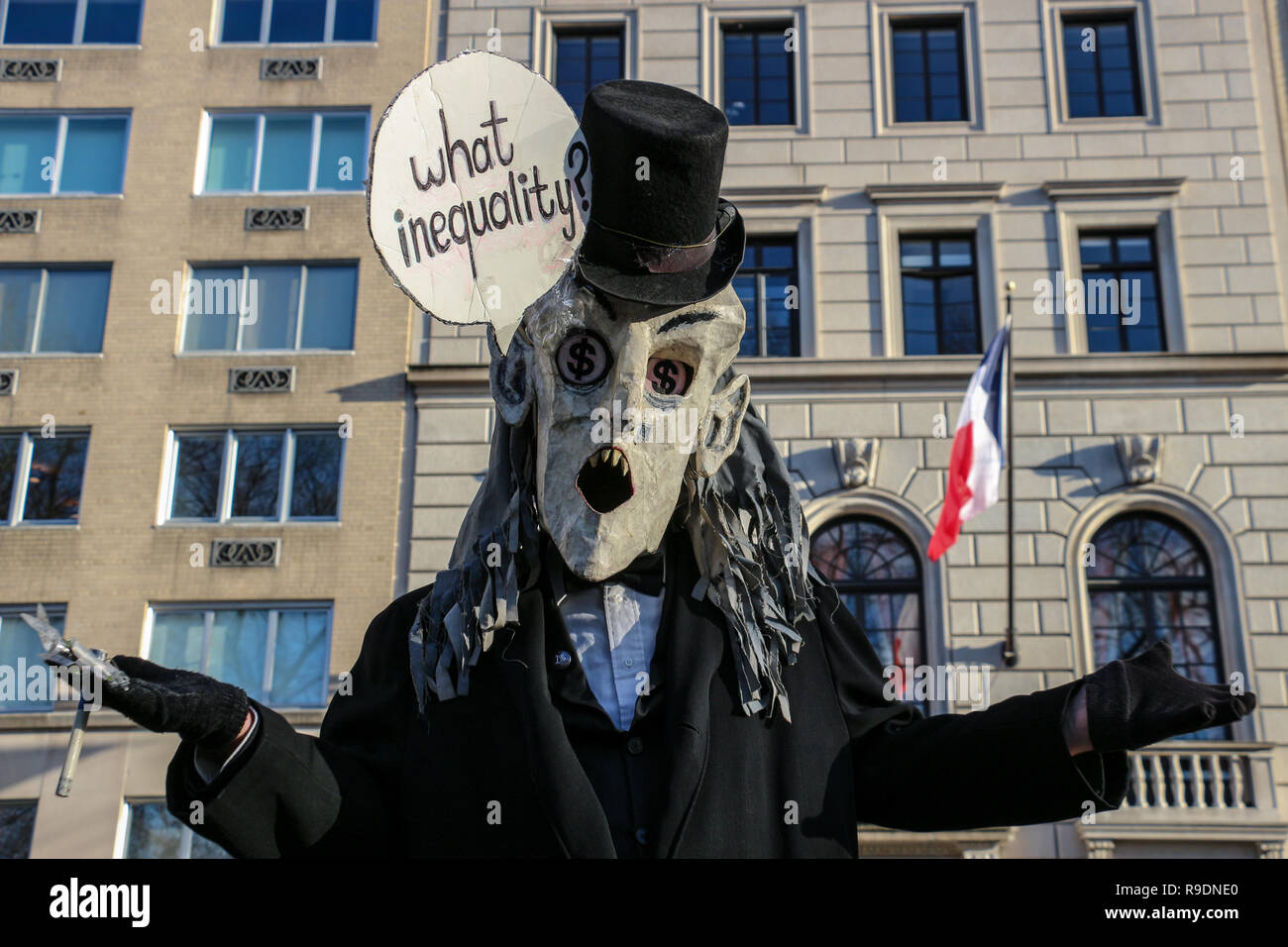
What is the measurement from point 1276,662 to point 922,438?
5090 mm

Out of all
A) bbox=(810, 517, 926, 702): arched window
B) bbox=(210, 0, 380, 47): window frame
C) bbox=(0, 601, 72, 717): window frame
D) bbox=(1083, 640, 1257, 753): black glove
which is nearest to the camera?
bbox=(1083, 640, 1257, 753): black glove

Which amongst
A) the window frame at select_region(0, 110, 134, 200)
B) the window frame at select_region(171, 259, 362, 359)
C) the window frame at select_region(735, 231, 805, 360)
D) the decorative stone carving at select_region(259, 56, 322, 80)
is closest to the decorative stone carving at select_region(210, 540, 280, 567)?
the window frame at select_region(171, 259, 362, 359)

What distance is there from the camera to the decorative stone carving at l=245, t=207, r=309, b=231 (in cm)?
1998

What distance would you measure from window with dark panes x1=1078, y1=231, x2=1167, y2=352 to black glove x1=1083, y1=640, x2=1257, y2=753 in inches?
635

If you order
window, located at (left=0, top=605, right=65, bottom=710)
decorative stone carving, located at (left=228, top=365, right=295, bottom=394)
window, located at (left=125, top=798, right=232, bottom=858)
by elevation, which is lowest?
window, located at (left=125, top=798, right=232, bottom=858)

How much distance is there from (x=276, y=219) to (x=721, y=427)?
56.6ft

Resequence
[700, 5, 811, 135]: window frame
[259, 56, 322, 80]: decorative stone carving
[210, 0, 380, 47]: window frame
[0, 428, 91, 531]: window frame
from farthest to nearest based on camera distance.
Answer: [210, 0, 380, 47]: window frame → [259, 56, 322, 80]: decorative stone carving → [700, 5, 811, 135]: window frame → [0, 428, 91, 531]: window frame

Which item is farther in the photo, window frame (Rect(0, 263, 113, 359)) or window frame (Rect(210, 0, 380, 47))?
window frame (Rect(210, 0, 380, 47))

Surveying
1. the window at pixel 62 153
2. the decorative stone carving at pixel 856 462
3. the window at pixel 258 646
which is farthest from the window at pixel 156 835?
the decorative stone carving at pixel 856 462

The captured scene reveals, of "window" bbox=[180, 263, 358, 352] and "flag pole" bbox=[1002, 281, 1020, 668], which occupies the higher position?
"window" bbox=[180, 263, 358, 352]

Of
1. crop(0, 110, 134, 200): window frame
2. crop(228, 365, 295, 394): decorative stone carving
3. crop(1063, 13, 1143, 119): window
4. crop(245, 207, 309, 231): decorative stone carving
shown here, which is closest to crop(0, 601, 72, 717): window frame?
crop(228, 365, 295, 394): decorative stone carving

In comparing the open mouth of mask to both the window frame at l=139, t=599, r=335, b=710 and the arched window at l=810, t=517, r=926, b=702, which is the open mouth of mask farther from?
the window frame at l=139, t=599, r=335, b=710
